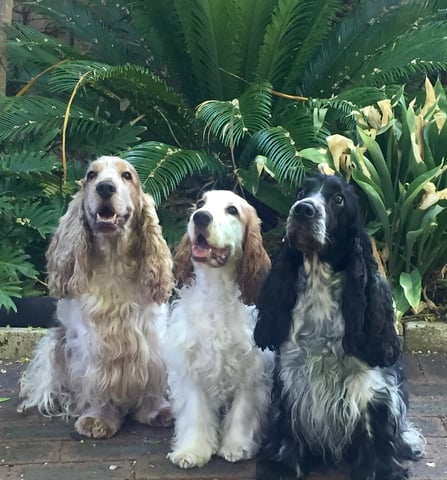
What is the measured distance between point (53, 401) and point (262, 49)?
10.9ft

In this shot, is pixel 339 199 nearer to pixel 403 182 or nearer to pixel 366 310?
pixel 366 310

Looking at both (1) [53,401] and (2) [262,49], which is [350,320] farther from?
(2) [262,49]

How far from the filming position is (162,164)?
17.0 ft

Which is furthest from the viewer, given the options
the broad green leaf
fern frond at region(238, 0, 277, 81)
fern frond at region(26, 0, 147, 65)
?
fern frond at region(26, 0, 147, 65)

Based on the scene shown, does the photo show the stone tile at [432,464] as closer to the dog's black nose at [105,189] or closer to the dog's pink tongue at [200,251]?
the dog's pink tongue at [200,251]

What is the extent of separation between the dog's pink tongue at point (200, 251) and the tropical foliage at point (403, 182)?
6.20 ft

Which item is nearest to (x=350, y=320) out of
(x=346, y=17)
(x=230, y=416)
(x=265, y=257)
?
(x=265, y=257)

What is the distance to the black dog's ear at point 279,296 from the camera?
10.3 ft

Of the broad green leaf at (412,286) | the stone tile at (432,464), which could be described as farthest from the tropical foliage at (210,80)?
the stone tile at (432,464)


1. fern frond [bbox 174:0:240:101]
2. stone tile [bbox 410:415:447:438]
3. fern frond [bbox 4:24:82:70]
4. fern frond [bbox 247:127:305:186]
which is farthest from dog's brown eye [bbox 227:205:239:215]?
fern frond [bbox 4:24:82:70]

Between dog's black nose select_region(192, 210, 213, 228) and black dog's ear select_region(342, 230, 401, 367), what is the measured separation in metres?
0.63

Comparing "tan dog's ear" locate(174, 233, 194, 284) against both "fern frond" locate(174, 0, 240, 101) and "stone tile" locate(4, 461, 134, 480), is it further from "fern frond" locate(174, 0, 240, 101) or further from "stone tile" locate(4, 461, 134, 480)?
"fern frond" locate(174, 0, 240, 101)

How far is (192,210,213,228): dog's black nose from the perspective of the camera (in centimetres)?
322

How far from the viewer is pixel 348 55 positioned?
6.21 metres
